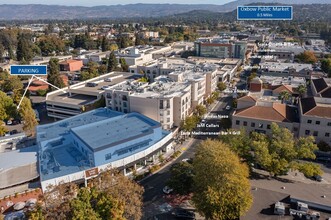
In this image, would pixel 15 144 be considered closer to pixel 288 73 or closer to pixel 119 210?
pixel 119 210

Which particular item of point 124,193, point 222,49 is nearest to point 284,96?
point 124,193

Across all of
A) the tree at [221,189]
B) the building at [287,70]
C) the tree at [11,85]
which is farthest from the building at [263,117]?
the tree at [11,85]

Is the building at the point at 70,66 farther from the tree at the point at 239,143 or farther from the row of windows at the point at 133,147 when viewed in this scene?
the tree at the point at 239,143

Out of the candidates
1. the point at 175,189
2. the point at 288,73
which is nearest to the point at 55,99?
the point at 175,189

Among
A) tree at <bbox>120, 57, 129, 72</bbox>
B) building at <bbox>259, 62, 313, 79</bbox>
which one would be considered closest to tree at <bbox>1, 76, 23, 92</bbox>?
tree at <bbox>120, 57, 129, 72</bbox>

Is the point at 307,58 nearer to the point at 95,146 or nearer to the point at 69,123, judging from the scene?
the point at 69,123

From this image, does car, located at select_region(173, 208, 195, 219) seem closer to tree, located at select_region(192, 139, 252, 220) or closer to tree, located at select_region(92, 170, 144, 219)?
tree, located at select_region(192, 139, 252, 220)

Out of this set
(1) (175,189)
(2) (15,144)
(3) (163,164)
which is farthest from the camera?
(2) (15,144)

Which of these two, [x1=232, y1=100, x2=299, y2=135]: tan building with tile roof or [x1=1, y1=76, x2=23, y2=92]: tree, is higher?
[x1=1, y1=76, x2=23, y2=92]: tree
